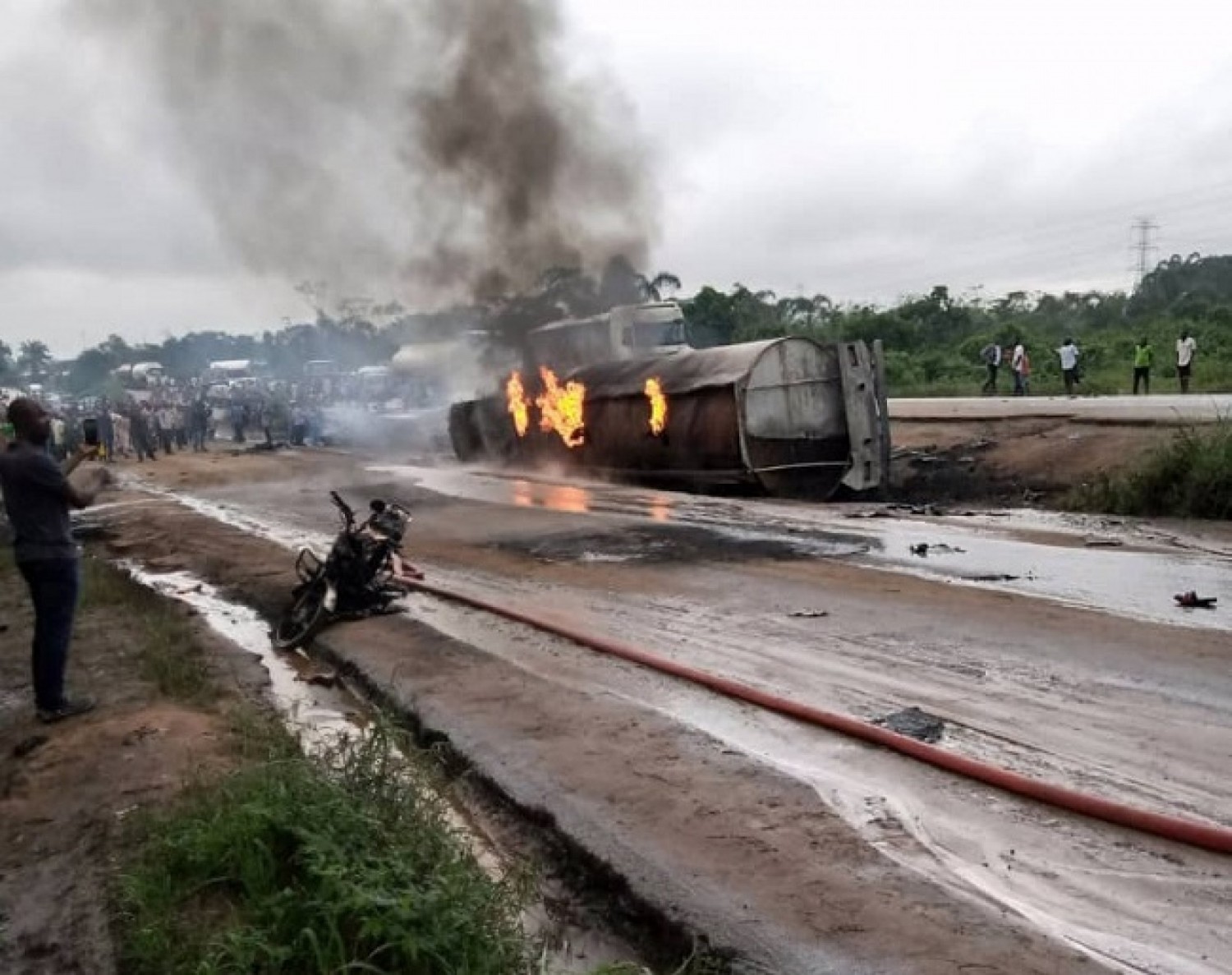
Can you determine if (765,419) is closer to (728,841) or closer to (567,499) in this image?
(567,499)

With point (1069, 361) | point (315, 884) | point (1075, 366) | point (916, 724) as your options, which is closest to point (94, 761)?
point (315, 884)

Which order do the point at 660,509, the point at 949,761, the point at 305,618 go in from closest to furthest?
1. the point at 949,761
2. the point at 305,618
3. the point at 660,509

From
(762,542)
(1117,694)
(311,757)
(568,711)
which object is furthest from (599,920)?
(762,542)

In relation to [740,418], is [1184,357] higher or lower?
higher

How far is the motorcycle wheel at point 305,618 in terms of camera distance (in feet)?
27.9

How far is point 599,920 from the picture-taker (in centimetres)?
389

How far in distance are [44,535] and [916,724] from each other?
4.84 m

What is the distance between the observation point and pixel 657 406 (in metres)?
16.5

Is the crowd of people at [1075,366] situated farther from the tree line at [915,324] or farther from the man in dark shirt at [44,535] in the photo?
the man in dark shirt at [44,535]

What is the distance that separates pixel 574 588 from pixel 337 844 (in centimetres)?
553

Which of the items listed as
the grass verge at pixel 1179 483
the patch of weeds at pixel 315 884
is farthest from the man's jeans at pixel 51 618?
the grass verge at pixel 1179 483

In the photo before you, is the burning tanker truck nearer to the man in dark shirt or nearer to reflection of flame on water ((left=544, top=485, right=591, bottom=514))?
reflection of flame on water ((left=544, top=485, right=591, bottom=514))

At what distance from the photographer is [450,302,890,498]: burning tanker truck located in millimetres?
15133

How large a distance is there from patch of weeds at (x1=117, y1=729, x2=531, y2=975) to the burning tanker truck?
11060mm
